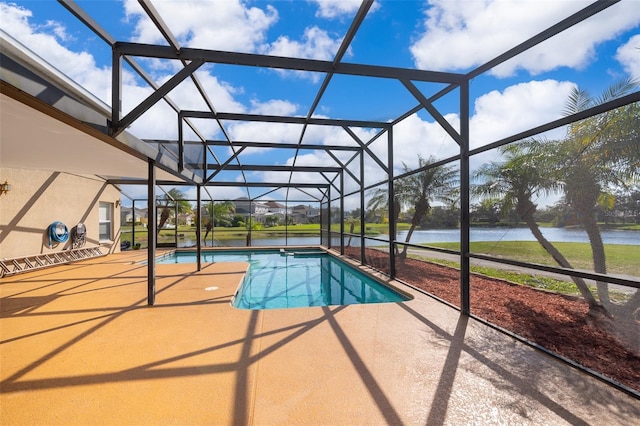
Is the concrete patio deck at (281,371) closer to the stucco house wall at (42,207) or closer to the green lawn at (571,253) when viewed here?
the green lawn at (571,253)

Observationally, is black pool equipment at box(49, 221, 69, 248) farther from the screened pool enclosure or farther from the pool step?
the screened pool enclosure

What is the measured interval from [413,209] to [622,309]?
3.79m

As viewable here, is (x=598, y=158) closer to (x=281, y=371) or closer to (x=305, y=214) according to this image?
(x=281, y=371)

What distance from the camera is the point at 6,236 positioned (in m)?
6.39

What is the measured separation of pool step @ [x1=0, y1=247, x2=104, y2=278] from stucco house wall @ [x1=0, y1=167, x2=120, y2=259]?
0.13m

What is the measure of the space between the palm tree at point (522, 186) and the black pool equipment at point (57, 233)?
383 inches

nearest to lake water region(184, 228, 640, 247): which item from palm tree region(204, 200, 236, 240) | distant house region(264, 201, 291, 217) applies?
distant house region(264, 201, 291, 217)

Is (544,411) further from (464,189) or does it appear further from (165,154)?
(165,154)

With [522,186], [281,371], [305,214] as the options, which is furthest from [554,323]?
[305,214]

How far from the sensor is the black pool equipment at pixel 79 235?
27.8 ft

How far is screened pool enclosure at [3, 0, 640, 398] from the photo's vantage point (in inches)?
91.8

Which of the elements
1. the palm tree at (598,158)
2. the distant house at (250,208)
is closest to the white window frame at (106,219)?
the distant house at (250,208)

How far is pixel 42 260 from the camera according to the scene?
731 centimetres

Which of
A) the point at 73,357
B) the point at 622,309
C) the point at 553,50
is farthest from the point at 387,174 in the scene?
the point at 73,357
